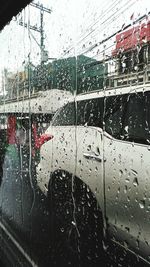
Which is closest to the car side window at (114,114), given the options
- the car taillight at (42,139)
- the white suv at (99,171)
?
the white suv at (99,171)

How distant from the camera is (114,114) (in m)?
2.15

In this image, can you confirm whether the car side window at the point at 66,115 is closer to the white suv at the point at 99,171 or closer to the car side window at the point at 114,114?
the white suv at the point at 99,171

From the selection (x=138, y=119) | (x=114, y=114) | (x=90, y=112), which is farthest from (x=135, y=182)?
(x=90, y=112)

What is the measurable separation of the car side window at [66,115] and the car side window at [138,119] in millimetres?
647

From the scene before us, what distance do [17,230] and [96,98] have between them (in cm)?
157

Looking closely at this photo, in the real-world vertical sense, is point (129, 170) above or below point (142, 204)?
above

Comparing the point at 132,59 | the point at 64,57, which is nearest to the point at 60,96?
the point at 64,57

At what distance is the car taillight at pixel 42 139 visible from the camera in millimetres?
2985

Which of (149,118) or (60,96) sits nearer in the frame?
(149,118)

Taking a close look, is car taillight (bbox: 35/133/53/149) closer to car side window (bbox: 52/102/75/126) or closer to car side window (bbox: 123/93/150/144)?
car side window (bbox: 52/102/75/126)

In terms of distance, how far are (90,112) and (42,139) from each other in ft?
2.48

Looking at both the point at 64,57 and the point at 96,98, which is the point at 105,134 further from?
the point at 64,57

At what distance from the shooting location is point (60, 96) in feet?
8.92

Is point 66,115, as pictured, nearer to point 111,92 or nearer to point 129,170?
point 111,92
